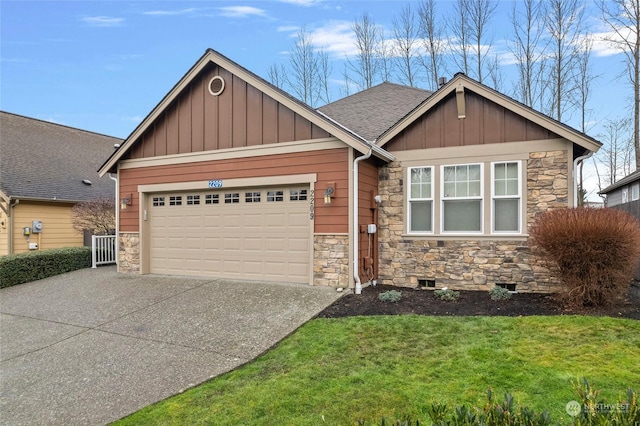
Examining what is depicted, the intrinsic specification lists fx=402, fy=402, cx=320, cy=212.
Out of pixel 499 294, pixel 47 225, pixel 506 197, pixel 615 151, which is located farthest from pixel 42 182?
pixel 615 151

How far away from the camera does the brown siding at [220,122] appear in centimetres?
915

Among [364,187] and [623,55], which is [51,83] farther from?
[623,55]

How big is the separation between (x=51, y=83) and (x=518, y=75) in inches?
795

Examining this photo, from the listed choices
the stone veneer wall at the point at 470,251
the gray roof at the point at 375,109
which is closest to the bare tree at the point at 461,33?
the gray roof at the point at 375,109

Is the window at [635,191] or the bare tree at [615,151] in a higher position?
the bare tree at [615,151]

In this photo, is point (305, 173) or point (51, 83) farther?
point (51, 83)

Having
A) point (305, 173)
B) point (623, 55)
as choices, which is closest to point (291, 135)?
point (305, 173)

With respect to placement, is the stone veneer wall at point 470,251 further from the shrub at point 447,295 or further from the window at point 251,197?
the window at point 251,197

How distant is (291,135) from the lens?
9031 mm

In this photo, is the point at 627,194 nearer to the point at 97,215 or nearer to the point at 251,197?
the point at 251,197

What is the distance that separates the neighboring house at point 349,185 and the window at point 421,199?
0.02 meters

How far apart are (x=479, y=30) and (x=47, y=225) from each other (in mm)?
20075

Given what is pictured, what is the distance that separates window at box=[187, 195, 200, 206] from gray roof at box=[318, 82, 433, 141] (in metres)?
4.25

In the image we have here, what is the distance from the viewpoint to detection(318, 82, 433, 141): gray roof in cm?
1046
